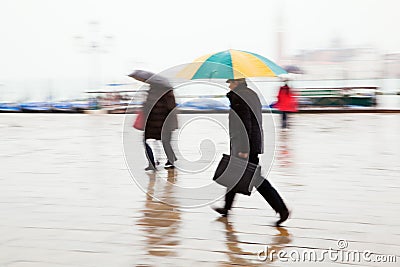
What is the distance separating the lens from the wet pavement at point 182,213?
13.1 ft

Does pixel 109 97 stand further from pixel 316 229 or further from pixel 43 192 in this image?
pixel 316 229

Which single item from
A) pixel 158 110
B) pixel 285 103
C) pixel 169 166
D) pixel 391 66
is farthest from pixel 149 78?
pixel 391 66

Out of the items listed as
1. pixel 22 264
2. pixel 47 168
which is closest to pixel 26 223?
pixel 22 264

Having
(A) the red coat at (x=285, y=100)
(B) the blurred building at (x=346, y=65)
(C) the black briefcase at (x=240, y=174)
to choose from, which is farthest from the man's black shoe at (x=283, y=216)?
(B) the blurred building at (x=346, y=65)

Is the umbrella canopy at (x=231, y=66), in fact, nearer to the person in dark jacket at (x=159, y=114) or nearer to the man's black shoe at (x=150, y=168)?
the person in dark jacket at (x=159, y=114)

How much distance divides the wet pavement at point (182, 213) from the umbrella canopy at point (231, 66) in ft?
3.99

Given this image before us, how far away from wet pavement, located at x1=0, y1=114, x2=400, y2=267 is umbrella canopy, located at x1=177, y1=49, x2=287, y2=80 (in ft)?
3.99

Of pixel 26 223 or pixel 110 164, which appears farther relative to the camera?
pixel 110 164

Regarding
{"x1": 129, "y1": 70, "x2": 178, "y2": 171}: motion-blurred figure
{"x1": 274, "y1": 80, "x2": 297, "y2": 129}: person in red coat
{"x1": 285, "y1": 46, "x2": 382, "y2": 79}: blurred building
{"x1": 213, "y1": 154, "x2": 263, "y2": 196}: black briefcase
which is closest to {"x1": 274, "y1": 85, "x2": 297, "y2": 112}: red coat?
{"x1": 274, "y1": 80, "x2": 297, "y2": 129}: person in red coat

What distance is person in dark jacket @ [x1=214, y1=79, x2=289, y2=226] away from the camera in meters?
4.59

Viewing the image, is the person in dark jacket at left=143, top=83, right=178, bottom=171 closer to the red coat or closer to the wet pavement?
the wet pavement

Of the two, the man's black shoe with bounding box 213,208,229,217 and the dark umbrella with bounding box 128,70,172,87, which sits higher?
the dark umbrella with bounding box 128,70,172,87

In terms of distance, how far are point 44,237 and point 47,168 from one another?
3.59 metres

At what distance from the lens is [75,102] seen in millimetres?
25469
